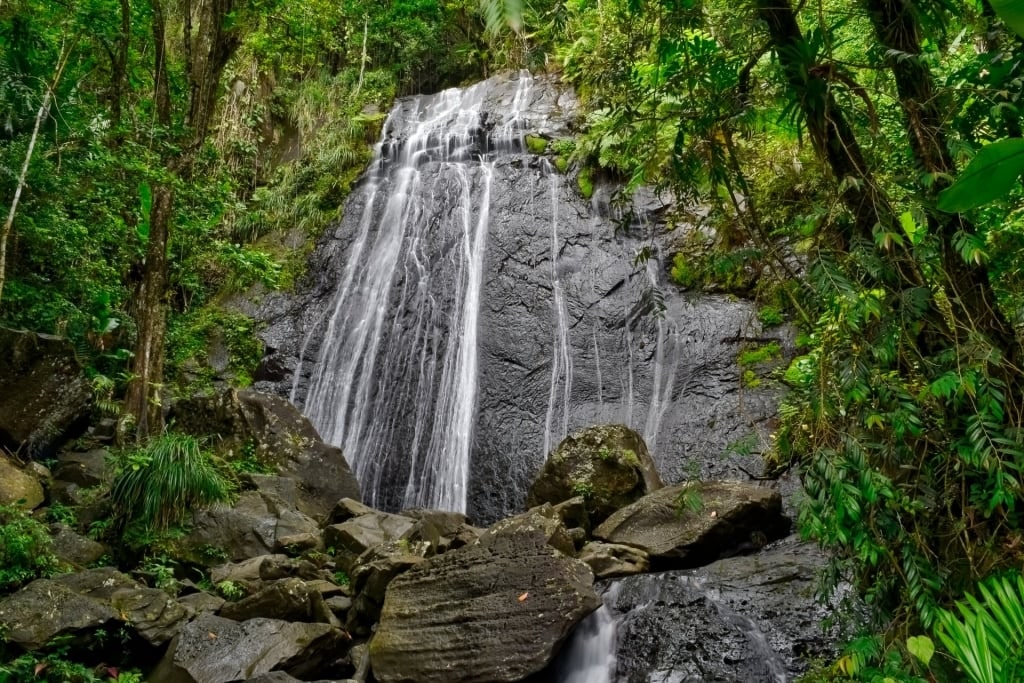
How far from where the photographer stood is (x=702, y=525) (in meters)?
6.83

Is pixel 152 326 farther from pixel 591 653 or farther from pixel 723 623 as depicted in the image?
pixel 723 623

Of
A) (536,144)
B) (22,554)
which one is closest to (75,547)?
(22,554)

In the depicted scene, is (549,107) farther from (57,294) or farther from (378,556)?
(378,556)

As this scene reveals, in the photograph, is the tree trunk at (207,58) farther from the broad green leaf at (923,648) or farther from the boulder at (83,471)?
the broad green leaf at (923,648)

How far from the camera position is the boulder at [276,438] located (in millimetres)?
9234

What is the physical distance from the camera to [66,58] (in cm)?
805

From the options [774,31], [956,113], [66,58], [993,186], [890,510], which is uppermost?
[66,58]

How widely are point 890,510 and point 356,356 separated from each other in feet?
31.6

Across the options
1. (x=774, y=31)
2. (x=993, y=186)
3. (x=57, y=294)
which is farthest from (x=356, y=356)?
(x=993, y=186)

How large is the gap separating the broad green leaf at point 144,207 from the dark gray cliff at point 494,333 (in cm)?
329

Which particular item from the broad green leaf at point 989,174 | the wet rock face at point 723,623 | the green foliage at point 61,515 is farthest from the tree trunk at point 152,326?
the broad green leaf at point 989,174

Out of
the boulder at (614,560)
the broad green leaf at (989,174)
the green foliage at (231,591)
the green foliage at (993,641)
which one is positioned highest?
the broad green leaf at (989,174)

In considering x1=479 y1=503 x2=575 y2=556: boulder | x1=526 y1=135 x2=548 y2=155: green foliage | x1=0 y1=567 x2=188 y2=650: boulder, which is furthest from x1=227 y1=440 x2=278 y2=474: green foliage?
x1=526 y1=135 x2=548 y2=155: green foliage

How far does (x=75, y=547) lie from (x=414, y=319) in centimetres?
645
